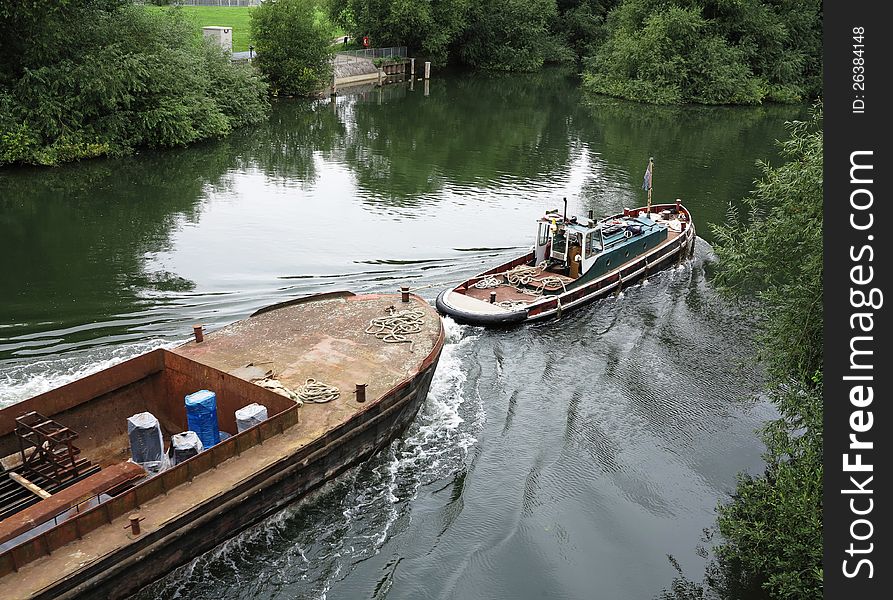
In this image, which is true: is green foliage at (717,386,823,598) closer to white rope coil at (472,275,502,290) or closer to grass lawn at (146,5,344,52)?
white rope coil at (472,275,502,290)

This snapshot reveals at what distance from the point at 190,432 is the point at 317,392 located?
2521 millimetres

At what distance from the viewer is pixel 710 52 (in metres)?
59.5

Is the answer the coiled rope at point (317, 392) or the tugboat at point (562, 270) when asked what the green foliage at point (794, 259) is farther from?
the tugboat at point (562, 270)

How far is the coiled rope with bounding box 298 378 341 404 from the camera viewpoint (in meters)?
14.6

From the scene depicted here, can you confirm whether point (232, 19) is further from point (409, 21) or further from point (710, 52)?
point (710, 52)

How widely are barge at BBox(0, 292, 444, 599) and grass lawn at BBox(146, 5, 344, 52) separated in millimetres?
49811

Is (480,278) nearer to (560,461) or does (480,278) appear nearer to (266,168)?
(560,461)

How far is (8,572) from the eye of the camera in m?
10.3

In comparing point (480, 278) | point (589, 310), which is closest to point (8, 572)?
point (480, 278)

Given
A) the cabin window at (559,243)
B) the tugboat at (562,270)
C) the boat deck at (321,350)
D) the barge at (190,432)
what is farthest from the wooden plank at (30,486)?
the cabin window at (559,243)

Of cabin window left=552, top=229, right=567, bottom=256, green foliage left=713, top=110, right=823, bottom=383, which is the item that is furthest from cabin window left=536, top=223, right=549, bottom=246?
green foliage left=713, top=110, right=823, bottom=383

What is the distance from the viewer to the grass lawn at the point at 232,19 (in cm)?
6404

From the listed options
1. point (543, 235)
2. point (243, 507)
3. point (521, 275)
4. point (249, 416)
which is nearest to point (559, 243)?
point (543, 235)

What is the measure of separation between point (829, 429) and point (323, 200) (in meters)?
25.5
